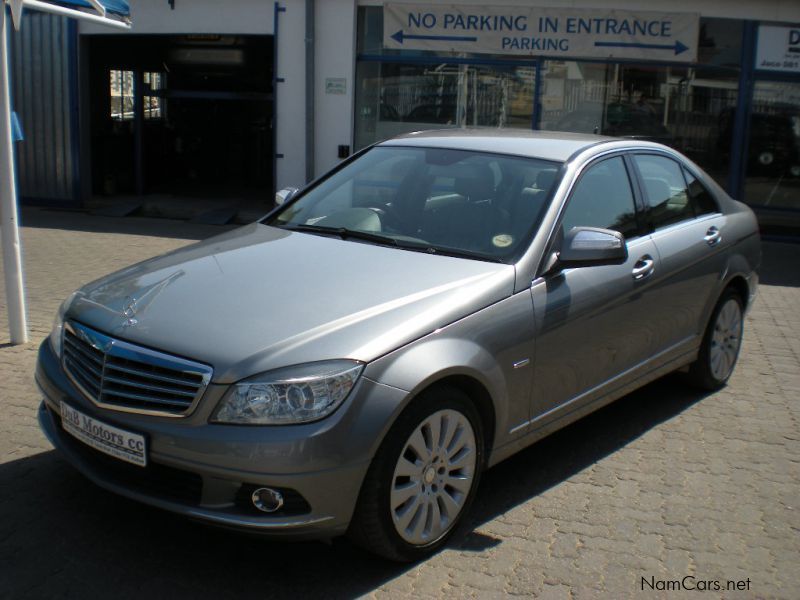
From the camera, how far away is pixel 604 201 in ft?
16.2

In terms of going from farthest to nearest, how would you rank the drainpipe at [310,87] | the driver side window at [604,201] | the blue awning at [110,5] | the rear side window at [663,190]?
the drainpipe at [310,87], the blue awning at [110,5], the rear side window at [663,190], the driver side window at [604,201]

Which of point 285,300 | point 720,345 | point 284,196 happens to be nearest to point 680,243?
point 720,345

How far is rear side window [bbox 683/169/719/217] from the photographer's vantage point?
588 centimetres

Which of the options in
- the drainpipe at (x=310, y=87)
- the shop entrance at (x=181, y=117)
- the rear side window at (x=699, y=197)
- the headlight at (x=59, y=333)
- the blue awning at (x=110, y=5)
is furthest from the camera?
the shop entrance at (x=181, y=117)

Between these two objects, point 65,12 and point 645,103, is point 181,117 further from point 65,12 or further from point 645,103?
point 65,12

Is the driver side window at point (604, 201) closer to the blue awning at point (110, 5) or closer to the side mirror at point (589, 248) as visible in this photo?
the side mirror at point (589, 248)

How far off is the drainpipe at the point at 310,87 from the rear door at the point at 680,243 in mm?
8217

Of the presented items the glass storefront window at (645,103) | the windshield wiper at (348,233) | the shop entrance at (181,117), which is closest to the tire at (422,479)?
the windshield wiper at (348,233)

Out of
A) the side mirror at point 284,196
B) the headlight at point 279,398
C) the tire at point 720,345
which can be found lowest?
the tire at point 720,345

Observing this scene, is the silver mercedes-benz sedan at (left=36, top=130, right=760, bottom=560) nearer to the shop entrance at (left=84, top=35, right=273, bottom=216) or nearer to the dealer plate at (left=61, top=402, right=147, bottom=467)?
the dealer plate at (left=61, top=402, right=147, bottom=467)

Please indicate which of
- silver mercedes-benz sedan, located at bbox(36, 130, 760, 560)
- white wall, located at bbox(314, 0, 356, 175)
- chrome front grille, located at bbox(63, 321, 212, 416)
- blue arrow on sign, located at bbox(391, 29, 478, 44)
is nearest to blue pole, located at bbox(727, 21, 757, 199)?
blue arrow on sign, located at bbox(391, 29, 478, 44)

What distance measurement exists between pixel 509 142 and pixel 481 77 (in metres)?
8.50

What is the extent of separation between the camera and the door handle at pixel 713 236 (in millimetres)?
5707

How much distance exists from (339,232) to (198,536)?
64.8 inches
